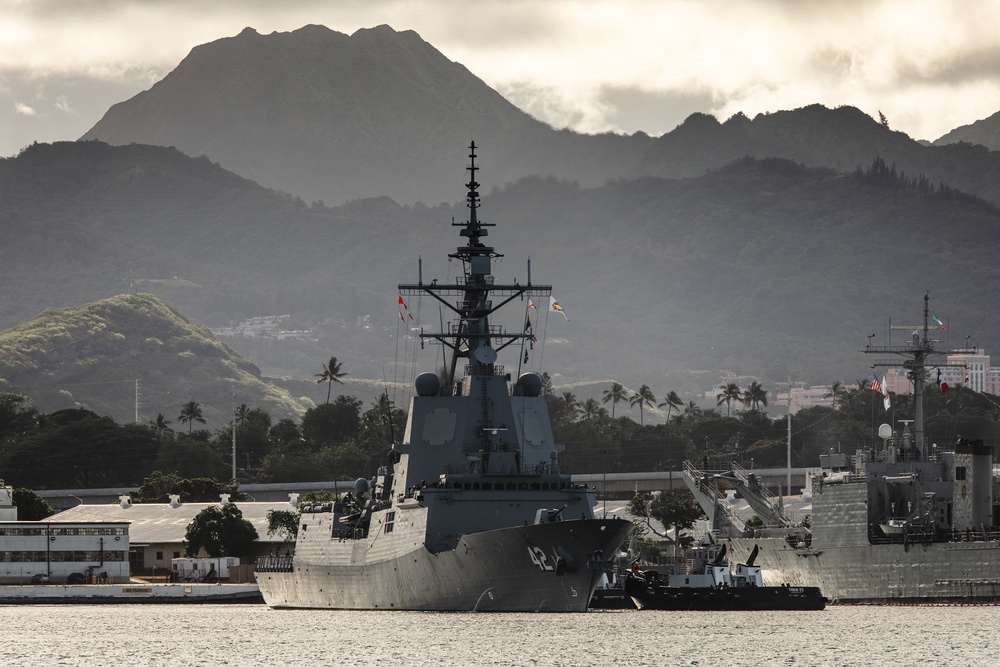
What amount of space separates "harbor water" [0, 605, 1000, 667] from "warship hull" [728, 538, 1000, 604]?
1.99 ft

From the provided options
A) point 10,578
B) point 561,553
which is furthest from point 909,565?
point 10,578

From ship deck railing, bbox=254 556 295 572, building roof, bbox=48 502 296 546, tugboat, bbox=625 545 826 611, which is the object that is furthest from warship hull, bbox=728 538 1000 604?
building roof, bbox=48 502 296 546

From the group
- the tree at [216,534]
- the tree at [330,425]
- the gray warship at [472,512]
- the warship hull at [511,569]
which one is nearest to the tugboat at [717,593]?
the gray warship at [472,512]

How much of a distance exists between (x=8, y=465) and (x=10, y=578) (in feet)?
223

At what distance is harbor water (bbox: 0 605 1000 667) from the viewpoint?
47594 millimetres

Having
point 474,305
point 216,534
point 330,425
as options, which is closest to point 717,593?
point 474,305

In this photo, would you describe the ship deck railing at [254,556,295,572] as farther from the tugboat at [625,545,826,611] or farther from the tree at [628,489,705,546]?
the tree at [628,489,705,546]

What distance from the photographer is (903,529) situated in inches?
2516

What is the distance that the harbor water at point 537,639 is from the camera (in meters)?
47.6

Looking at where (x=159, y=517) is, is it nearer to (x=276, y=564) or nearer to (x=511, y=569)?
(x=276, y=564)

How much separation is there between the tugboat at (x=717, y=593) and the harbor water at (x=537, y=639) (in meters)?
0.83

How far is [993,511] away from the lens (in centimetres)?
6394

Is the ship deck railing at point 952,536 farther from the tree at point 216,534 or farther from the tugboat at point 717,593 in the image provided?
the tree at point 216,534

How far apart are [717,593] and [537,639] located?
15.3 m
